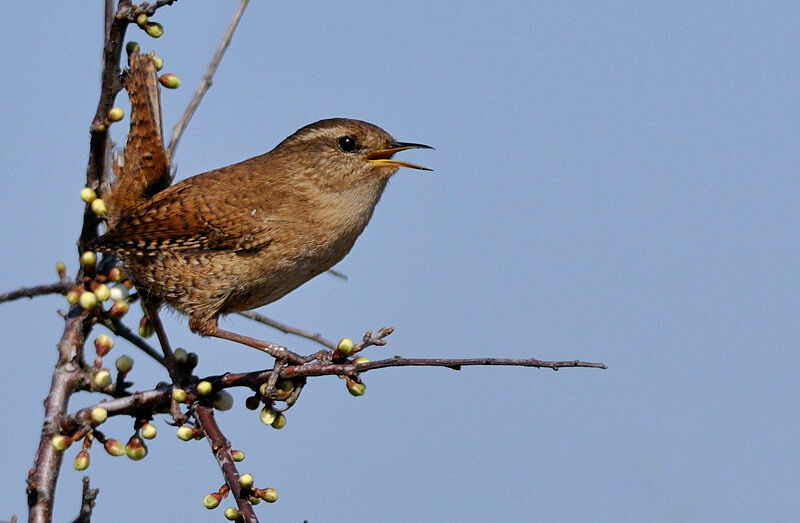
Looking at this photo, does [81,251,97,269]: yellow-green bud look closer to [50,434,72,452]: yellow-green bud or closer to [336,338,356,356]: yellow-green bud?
[50,434,72,452]: yellow-green bud

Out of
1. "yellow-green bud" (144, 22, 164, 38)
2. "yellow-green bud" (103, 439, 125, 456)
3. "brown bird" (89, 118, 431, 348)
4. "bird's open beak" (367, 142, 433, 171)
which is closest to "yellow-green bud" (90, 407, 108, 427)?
"yellow-green bud" (103, 439, 125, 456)

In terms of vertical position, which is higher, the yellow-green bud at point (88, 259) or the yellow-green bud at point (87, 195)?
the yellow-green bud at point (87, 195)

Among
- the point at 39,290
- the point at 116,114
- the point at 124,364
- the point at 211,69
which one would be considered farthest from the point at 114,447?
the point at 211,69

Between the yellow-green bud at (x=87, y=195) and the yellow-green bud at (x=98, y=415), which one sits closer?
the yellow-green bud at (x=98, y=415)

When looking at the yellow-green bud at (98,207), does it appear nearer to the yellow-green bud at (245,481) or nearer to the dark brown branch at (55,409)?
the dark brown branch at (55,409)

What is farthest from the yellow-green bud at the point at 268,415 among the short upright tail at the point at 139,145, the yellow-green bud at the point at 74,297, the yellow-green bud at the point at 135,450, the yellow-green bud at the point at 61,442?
the short upright tail at the point at 139,145

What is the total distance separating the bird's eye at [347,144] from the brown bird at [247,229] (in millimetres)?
26

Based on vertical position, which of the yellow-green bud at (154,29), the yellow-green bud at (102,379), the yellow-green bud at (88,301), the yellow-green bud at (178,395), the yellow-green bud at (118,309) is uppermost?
the yellow-green bud at (154,29)

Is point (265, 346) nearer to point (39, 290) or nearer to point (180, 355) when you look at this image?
point (180, 355)

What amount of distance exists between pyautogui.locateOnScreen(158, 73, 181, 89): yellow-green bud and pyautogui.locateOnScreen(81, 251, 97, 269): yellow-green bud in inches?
29.6

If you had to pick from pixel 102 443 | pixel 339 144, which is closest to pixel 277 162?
pixel 339 144

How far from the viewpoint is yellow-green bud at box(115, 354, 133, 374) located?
2998 millimetres

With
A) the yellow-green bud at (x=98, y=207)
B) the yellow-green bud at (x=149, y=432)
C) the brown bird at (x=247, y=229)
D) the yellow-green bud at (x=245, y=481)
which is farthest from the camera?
the brown bird at (x=247, y=229)

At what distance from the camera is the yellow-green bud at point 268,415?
2.99 m
